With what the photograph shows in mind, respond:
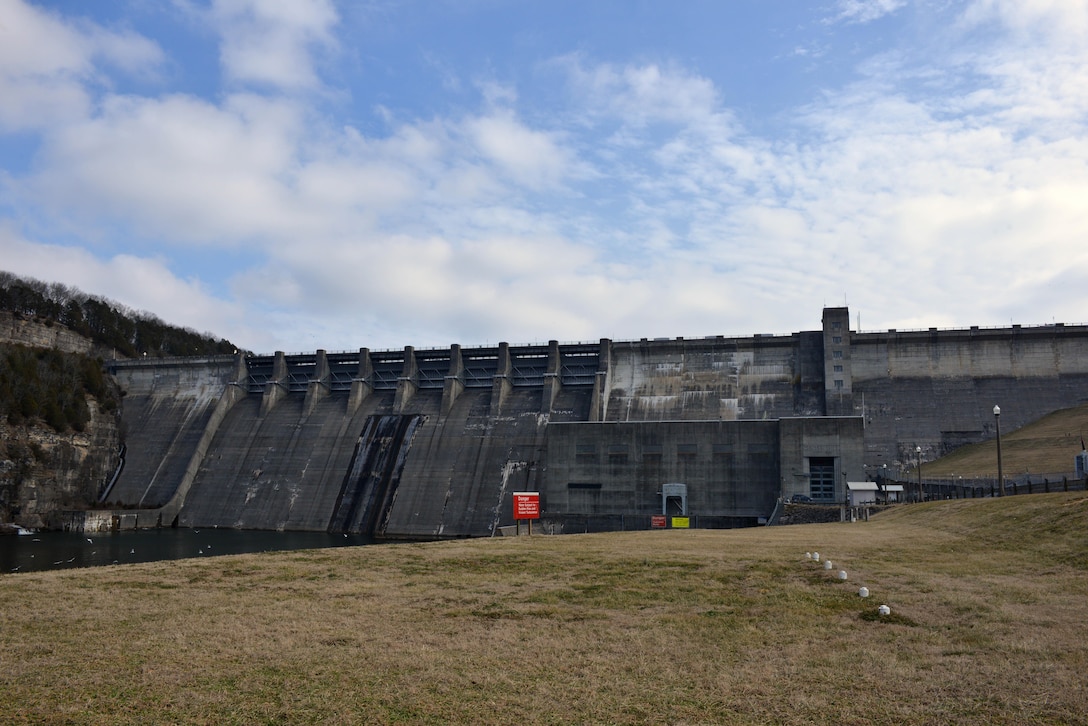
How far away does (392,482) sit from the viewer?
7081 cm

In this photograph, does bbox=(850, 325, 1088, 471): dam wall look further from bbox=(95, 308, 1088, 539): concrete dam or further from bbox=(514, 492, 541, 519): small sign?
bbox=(514, 492, 541, 519): small sign

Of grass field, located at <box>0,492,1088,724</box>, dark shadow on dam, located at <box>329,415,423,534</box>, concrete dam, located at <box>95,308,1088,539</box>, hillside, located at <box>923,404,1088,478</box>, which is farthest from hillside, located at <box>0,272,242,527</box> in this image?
hillside, located at <box>923,404,1088,478</box>

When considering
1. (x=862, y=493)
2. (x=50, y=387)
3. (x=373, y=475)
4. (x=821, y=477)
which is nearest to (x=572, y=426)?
(x=821, y=477)

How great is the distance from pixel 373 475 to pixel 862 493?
40.2m

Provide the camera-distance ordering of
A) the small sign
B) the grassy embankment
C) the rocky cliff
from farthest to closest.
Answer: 1. the rocky cliff
2. the grassy embankment
3. the small sign

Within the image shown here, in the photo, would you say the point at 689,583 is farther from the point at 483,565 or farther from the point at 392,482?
the point at 392,482

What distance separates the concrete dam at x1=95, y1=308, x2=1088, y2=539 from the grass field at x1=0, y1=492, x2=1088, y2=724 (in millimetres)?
35109

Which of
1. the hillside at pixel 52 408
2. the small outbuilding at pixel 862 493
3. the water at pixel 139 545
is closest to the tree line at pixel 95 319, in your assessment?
the hillside at pixel 52 408

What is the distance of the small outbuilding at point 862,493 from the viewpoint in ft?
175

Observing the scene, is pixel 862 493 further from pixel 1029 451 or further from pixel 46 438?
pixel 46 438

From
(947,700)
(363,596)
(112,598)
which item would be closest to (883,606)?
(947,700)

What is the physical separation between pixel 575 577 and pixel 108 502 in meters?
70.8

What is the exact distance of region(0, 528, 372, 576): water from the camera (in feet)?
155

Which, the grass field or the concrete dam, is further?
the concrete dam
